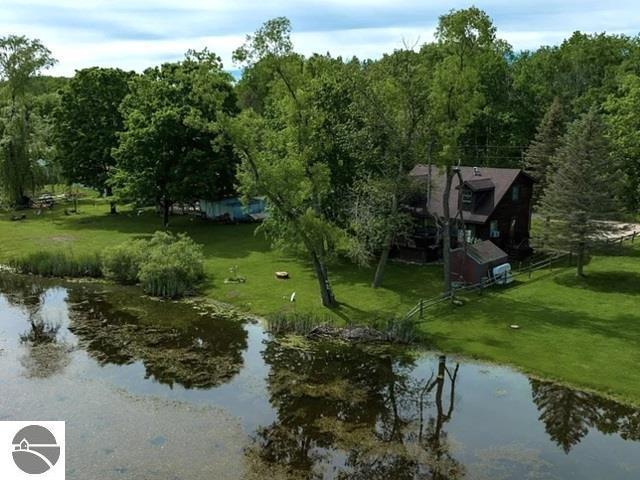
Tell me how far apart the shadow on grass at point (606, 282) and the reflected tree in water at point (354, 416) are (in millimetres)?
14670

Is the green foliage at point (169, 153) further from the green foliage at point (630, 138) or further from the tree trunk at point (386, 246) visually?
the green foliage at point (630, 138)

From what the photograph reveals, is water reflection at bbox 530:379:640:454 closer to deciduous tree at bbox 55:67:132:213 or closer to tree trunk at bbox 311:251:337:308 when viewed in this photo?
tree trunk at bbox 311:251:337:308

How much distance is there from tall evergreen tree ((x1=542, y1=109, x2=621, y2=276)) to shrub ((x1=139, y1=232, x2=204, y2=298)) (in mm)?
22918

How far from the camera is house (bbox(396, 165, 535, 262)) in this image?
42.2 metres

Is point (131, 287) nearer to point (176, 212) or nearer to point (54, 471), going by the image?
point (54, 471)

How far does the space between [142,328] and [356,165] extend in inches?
666

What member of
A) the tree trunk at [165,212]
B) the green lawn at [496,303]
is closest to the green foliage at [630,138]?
the green lawn at [496,303]

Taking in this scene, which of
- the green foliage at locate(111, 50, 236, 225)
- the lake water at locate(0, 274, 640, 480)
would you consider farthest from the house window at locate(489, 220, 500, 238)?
the green foliage at locate(111, 50, 236, 225)

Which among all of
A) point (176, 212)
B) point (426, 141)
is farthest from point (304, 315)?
point (176, 212)

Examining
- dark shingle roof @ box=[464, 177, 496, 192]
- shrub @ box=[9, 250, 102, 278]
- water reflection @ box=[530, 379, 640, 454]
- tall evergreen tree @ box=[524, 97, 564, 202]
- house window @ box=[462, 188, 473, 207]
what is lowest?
water reflection @ box=[530, 379, 640, 454]

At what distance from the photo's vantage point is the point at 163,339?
29922 mm

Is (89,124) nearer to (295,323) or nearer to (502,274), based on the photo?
(295,323)

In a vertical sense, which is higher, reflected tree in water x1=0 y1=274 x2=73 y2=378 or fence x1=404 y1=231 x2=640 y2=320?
fence x1=404 y1=231 x2=640 y2=320

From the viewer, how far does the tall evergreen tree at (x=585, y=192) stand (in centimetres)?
3766
